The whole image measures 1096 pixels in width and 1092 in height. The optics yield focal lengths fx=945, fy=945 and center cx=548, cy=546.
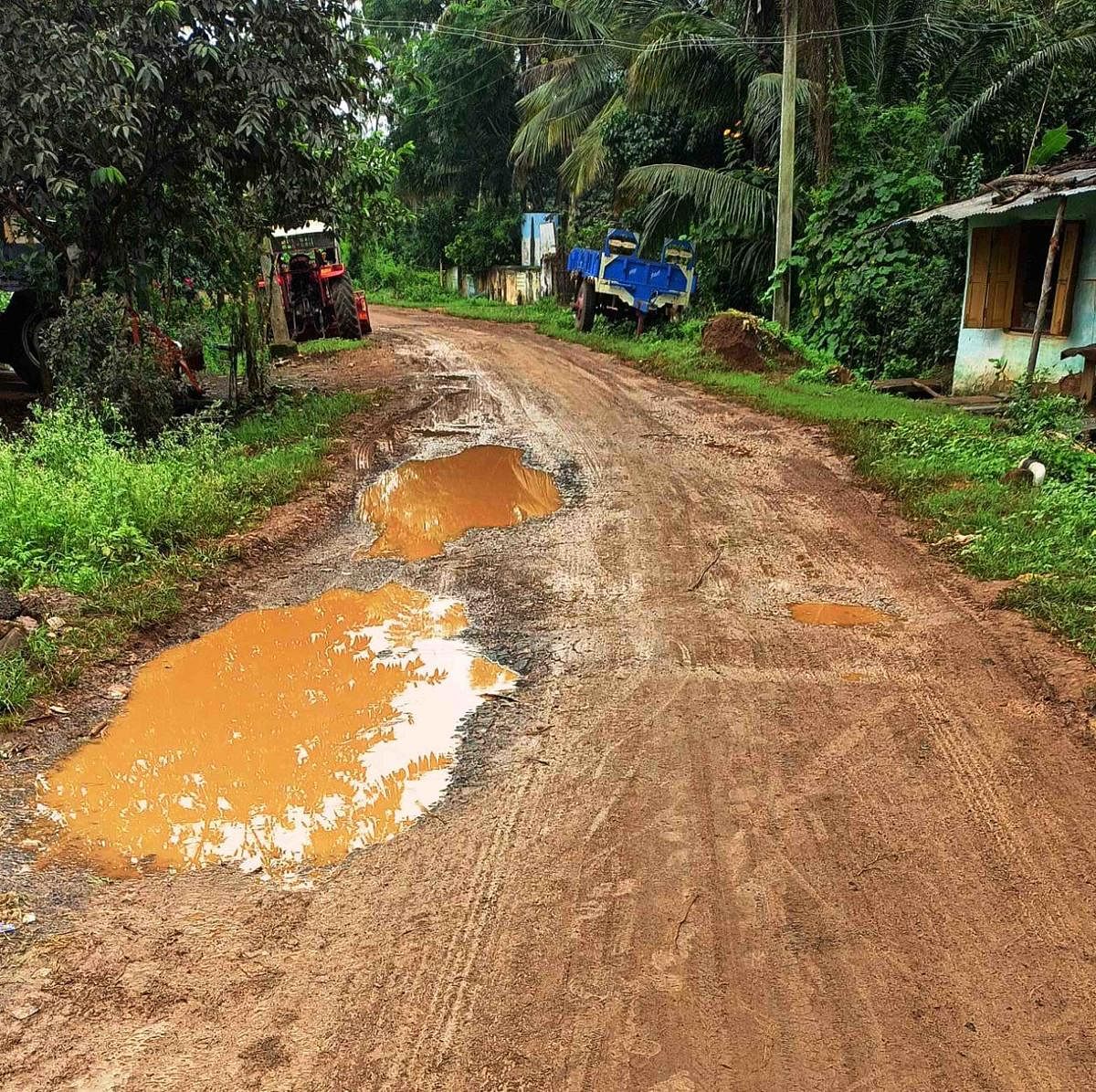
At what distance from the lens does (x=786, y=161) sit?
14.6 metres

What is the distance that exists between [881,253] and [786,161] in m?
2.13

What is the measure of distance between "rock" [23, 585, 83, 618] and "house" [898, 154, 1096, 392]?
384 inches

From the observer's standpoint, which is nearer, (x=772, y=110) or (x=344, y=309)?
(x=772, y=110)

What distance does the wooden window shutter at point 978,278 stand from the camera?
12.3 metres

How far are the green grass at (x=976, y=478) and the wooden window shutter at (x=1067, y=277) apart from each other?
1.81 meters

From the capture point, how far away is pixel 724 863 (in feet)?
10.7

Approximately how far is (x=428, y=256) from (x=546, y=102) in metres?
13.2

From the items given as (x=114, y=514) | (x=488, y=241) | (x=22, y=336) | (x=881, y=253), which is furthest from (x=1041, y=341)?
(x=488, y=241)

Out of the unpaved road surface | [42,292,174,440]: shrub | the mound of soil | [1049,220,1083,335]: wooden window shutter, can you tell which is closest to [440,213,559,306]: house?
the mound of soil

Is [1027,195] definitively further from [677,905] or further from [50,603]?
[50,603]

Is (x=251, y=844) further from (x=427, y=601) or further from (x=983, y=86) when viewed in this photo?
(x=983, y=86)

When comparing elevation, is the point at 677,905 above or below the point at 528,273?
above

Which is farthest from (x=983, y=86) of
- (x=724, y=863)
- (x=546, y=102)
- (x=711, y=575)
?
(x=724, y=863)

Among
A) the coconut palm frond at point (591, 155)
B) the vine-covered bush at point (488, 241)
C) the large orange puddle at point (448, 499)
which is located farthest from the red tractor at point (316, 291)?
the vine-covered bush at point (488, 241)
